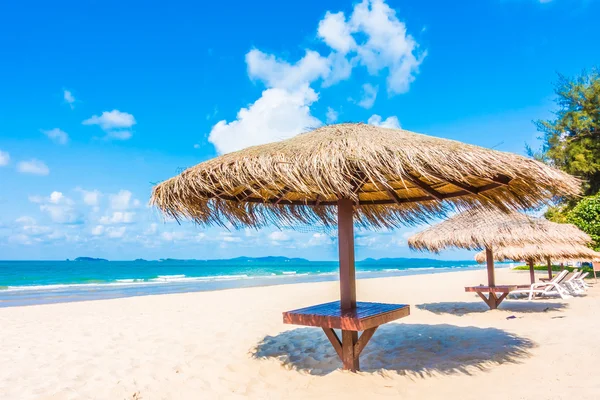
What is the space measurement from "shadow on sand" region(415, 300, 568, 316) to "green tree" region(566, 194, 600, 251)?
8.87 metres

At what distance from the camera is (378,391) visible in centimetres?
319

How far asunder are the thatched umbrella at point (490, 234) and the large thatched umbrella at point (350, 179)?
9.85 feet

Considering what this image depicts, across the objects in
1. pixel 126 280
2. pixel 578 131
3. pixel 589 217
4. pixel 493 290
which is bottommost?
pixel 126 280

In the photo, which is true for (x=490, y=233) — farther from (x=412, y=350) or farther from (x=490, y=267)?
(x=412, y=350)

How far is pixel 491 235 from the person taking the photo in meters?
7.23

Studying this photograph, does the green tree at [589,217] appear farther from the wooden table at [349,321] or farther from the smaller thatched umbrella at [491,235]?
the wooden table at [349,321]

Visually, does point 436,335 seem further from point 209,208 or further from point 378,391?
point 209,208

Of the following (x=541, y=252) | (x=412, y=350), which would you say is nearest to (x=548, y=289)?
(x=541, y=252)

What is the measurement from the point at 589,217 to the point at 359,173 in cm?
1566

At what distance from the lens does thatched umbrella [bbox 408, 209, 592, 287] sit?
7262 mm

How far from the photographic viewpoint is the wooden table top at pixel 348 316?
3.40 m

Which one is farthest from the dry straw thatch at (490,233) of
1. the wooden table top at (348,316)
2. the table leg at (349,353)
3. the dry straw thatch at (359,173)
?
the table leg at (349,353)

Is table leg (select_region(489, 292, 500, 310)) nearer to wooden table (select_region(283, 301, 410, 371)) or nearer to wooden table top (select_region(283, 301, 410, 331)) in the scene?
wooden table top (select_region(283, 301, 410, 331))

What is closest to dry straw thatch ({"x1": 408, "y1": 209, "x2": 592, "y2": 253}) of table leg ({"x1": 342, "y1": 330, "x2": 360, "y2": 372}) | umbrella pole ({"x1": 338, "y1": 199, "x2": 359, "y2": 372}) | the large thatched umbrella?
the large thatched umbrella
